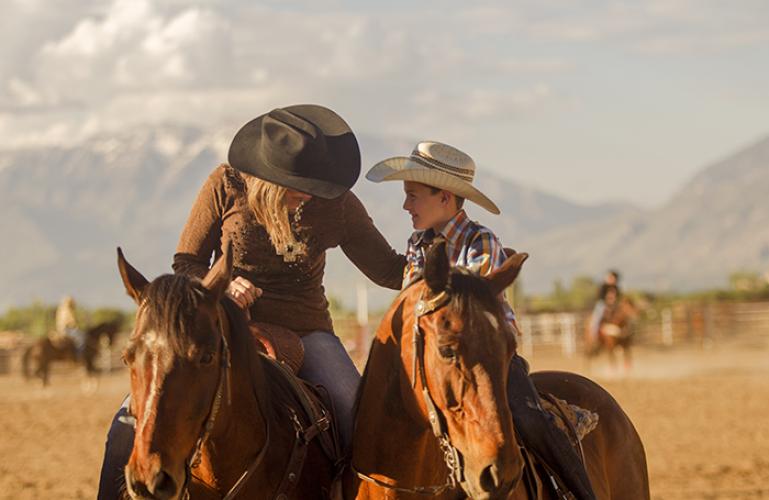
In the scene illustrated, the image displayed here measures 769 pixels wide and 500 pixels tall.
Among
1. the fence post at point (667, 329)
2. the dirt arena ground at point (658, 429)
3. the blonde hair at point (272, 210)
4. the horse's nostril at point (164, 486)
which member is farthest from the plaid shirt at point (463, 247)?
the fence post at point (667, 329)

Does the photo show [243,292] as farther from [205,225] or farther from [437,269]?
[437,269]

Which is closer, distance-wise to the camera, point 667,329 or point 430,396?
point 430,396

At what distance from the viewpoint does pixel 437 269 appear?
445cm

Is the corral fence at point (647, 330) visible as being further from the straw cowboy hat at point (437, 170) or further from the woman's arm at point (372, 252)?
the straw cowboy hat at point (437, 170)

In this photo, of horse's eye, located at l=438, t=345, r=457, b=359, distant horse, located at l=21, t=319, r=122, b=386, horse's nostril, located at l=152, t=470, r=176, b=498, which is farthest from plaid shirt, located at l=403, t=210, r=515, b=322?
distant horse, located at l=21, t=319, r=122, b=386

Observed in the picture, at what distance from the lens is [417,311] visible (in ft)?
14.9

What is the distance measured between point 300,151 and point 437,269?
130cm

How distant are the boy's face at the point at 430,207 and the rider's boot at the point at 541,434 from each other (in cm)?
68

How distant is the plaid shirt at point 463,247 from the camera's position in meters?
5.13

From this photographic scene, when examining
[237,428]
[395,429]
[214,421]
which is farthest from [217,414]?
[395,429]

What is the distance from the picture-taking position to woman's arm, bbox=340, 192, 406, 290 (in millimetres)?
5961

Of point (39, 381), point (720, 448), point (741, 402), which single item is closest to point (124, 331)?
point (39, 381)

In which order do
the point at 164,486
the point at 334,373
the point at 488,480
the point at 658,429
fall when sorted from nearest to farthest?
the point at 164,486 → the point at 488,480 → the point at 334,373 → the point at 658,429

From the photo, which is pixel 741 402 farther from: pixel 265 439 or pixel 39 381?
pixel 39 381
